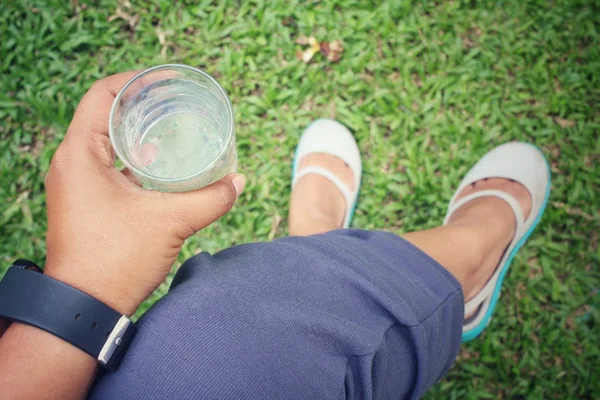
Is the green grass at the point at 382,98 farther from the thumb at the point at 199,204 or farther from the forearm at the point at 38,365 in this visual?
the forearm at the point at 38,365

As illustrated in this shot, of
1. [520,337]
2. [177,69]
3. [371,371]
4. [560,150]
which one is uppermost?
[177,69]

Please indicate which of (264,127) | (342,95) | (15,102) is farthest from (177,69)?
(15,102)

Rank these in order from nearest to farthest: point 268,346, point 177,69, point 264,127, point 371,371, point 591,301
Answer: point 177,69
point 268,346
point 371,371
point 591,301
point 264,127

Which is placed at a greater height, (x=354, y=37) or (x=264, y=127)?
(x=354, y=37)

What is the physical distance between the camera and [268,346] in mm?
1376

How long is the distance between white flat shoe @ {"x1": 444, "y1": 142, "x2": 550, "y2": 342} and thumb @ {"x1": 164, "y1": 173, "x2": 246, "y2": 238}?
191 centimetres

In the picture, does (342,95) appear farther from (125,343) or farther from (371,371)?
(125,343)

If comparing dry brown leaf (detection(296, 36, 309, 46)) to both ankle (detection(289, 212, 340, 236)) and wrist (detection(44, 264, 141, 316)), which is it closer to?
ankle (detection(289, 212, 340, 236))

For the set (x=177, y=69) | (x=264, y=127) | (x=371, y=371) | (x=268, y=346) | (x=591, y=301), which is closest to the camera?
(x=177, y=69)

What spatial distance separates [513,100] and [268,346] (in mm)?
2537

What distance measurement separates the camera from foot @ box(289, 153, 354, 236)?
9.03ft

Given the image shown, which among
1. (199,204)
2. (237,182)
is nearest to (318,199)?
(237,182)

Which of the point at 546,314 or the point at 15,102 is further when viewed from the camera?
the point at 15,102

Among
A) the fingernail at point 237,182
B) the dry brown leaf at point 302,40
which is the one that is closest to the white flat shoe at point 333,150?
the dry brown leaf at point 302,40
